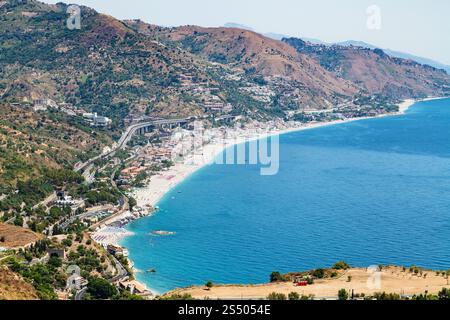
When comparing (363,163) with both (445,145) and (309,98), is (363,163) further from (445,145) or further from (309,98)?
(309,98)

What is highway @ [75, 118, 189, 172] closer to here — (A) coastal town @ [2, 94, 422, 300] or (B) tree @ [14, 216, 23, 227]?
(A) coastal town @ [2, 94, 422, 300]

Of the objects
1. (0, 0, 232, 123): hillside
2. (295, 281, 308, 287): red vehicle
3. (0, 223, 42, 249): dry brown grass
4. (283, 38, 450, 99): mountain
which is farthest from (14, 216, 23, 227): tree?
(283, 38, 450, 99): mountain

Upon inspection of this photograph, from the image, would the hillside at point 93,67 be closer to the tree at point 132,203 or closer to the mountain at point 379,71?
the tree at point 132,203

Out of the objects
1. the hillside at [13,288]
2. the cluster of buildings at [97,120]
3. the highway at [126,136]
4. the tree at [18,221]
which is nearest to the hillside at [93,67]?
the highway at [126,136]

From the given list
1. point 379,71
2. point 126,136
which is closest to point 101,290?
point 126,136

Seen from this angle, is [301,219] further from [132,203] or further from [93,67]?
[93,67]

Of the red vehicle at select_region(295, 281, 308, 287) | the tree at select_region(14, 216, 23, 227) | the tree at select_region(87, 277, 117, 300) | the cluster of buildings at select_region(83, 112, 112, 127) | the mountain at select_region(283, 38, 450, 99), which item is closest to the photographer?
the red vehicle at select_region(295, 281, 308, 287)
